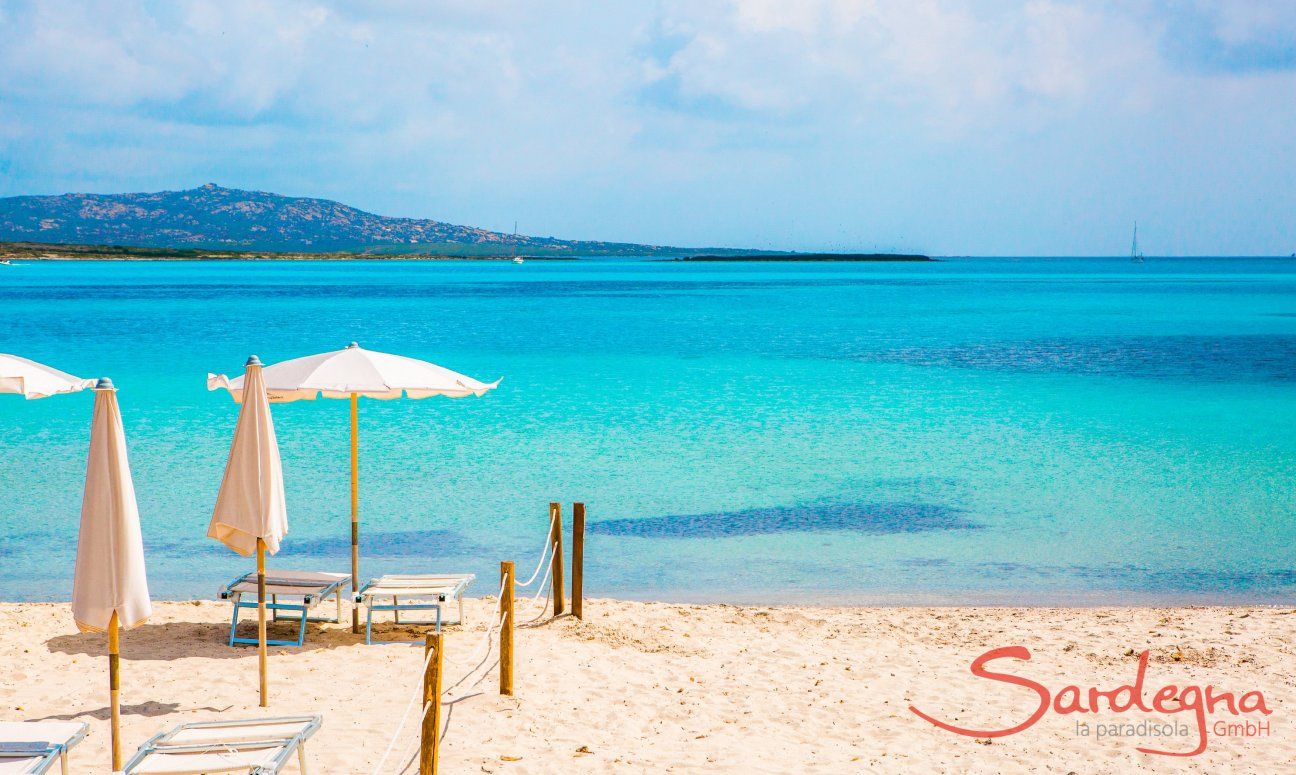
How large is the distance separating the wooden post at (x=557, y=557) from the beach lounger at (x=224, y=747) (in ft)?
13.4

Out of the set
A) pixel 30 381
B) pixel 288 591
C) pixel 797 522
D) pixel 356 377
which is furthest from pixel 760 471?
pixel 30 381

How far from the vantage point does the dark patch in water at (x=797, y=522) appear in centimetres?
1537

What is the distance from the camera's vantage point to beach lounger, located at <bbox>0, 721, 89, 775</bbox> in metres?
5.57

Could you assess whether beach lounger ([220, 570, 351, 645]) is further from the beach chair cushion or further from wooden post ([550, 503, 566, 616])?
wooden post ([550, 503, 566, 616])

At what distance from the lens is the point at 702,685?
28.2ft

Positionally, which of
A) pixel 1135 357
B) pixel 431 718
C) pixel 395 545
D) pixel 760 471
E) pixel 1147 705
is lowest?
pixel 395 545

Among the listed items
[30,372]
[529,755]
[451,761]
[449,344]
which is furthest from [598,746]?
[449,344]

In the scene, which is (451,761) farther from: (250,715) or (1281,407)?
(1281,407)

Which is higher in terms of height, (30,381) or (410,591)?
(30,381)

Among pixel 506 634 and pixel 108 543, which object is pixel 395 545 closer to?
pixel 506 634

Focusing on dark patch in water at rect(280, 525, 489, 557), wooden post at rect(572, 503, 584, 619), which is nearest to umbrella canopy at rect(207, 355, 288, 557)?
wooden post at rect(572, 503, 584, 619)

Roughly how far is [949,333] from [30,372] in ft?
184

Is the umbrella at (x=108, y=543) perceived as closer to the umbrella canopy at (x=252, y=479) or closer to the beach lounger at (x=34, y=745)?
the beach lounger at (x=34, y=745)

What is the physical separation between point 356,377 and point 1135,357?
42.7 meters
